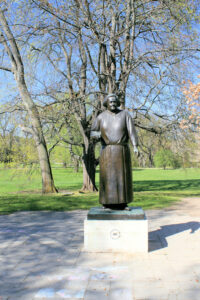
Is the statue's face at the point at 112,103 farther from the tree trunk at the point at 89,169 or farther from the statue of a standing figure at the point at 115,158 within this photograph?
the tree trunk at the point at 89,169

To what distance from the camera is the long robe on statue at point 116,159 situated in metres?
4.97

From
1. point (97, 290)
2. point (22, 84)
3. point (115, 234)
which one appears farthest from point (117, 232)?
point (22, 84)

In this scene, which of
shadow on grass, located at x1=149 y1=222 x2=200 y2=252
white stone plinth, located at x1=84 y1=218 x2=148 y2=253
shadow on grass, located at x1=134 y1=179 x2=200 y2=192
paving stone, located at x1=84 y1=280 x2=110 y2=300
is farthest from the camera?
shadow on grass, located at x1=134 y1=179 x2=200 y2=192

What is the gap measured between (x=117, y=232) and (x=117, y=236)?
0.23ft

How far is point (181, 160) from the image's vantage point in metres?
14.4

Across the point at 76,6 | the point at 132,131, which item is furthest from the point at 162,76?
the point at 132,131

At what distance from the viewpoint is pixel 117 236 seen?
486cm

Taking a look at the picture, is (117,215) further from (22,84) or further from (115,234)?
(22,84)

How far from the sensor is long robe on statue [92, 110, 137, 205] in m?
4.97

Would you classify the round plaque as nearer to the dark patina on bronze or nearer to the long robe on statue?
the dark patina on bronze

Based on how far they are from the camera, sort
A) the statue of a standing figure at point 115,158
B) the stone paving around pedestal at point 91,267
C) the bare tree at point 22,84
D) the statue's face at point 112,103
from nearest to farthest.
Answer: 1. the stone paving around pedestal at point 91,267
2. the statue of a standing figure at point 115,158
3. the statue's face at point 112,103
4. the bare tree at point 22,84

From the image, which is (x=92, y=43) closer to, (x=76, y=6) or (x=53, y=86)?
(x=76, y=6)

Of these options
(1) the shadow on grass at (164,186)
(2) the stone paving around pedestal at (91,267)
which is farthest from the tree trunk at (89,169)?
(2) the stone paving around pedestal at (91,267)

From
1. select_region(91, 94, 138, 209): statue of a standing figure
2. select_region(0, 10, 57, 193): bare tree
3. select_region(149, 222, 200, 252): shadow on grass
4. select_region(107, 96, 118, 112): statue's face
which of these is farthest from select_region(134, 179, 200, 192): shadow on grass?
select_region(107, 96, 118, 112): statue's face
